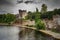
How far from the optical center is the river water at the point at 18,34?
23.1 feet

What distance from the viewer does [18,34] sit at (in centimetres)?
728

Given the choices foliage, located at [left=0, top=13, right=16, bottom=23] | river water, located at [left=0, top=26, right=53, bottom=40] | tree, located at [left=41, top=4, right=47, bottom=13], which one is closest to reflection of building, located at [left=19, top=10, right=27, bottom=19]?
foliage, located at [left=0, top=13, right=16, bottom=23]

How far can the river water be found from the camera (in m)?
7.03

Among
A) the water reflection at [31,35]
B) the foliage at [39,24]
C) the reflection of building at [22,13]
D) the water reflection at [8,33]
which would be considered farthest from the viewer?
the reflection of building at [22,13]

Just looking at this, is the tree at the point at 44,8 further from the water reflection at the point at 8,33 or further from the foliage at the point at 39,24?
the water reflection at the point at 8,33

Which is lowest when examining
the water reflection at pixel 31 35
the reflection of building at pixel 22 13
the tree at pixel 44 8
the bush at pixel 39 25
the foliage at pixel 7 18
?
the water reflection at pixel 31 35

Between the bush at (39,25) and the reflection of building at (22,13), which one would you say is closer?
the bush at (39,25)

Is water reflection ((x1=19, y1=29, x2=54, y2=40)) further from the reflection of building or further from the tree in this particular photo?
the tree

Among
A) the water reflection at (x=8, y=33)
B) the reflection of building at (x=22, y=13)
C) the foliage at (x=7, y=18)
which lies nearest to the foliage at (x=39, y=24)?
the reflection of building at (x=22, y=13)

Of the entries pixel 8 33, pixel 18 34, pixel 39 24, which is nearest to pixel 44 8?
pixel 39 24

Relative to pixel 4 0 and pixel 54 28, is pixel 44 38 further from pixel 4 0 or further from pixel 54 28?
pixel 4 0

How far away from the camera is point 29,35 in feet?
23.5

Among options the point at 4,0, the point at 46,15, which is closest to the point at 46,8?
the point at 46,15

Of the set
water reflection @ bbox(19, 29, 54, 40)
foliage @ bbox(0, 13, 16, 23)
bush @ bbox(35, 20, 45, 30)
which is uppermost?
foliage @ bbox(0, 13, 16, 23)
